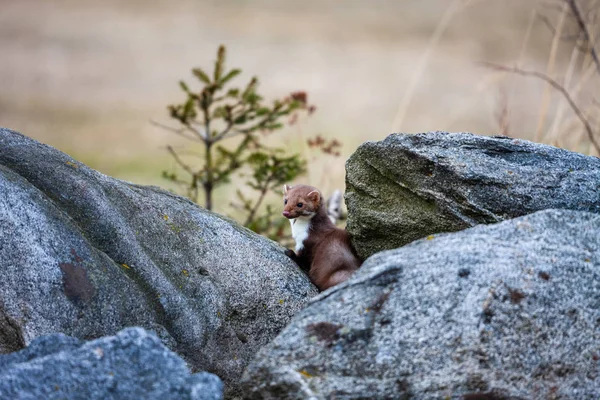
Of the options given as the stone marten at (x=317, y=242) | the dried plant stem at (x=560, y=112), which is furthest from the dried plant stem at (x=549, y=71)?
the stone marten at (x=317, y=242)

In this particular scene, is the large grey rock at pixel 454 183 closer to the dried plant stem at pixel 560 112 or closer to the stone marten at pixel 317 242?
the stone marten at pixel 317 242

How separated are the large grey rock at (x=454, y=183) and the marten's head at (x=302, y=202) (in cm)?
100

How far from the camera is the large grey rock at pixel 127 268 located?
5.03 meters

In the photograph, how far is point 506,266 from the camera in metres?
4.54

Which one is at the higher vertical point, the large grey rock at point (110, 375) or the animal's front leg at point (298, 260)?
the animal's front leg at point (298, 260)

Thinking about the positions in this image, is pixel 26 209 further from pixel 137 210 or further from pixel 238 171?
pixel 238 171

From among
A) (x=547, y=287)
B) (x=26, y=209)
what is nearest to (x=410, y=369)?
(x=547, y=287)

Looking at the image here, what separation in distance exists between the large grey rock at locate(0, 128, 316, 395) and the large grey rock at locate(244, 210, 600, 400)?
1344 millimetres

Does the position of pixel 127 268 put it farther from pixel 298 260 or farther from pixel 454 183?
pixel 454 183

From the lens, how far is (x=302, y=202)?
738 cm

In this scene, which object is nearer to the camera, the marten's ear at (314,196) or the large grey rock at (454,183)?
the large grey rock at (454,183)

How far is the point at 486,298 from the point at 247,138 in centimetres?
809

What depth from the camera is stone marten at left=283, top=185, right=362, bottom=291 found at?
6.52m

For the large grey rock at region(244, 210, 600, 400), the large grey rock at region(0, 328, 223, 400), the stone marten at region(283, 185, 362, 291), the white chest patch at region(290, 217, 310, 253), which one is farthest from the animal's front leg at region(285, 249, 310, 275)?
the large grey rock at region(0, 328, 223, 400)
